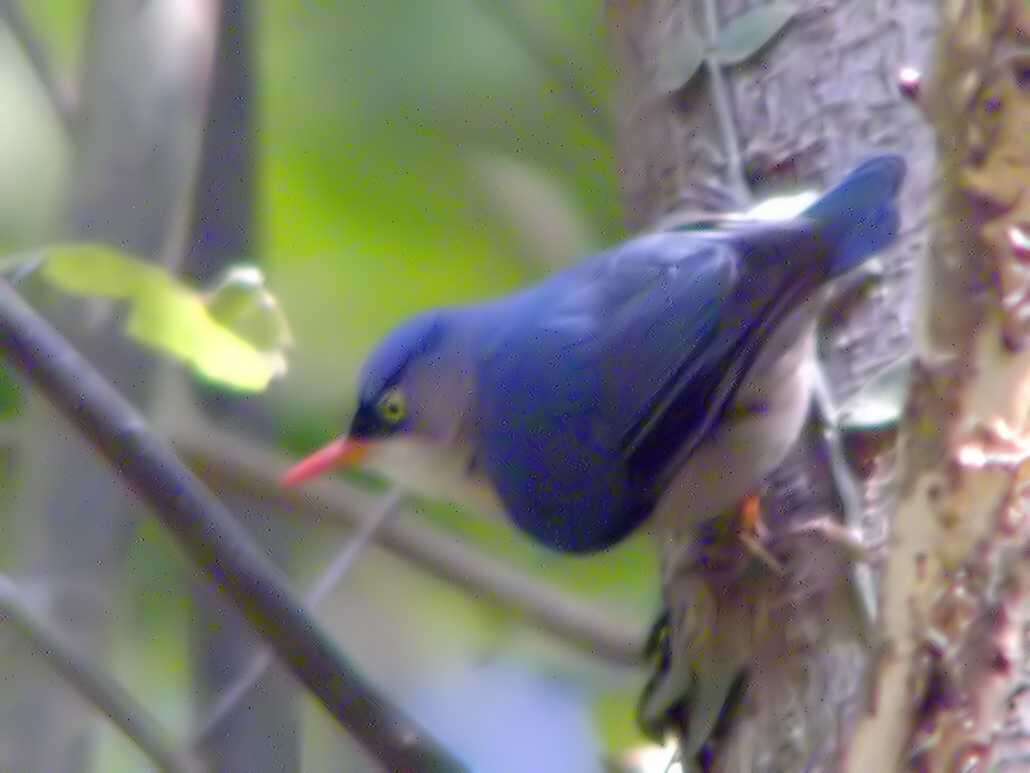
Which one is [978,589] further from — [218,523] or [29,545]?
[29,545]

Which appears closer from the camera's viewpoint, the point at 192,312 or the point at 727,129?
the point at 192,312

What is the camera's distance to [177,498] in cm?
79

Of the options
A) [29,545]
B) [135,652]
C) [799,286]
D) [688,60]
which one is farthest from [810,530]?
[135,652]

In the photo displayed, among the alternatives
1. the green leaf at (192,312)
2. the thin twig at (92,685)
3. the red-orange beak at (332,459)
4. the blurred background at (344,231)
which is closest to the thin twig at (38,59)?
the blurred background at (344,231)

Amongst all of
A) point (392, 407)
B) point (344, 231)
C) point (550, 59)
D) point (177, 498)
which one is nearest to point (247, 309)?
point (177, 498)

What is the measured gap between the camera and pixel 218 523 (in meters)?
0.80

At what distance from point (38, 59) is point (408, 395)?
44 cm

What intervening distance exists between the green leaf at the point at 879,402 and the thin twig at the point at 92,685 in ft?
1.81

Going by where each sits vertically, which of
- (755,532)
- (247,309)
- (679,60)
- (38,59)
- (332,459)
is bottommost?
(755,532)

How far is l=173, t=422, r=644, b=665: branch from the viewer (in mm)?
1264

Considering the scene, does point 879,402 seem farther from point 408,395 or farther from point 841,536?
point 408,395

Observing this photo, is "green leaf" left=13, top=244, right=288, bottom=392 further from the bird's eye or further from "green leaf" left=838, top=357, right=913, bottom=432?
"green leaf" left=838, top=357, right=913, bottom=432

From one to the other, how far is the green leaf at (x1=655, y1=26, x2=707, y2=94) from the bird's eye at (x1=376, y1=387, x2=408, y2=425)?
0.37 m

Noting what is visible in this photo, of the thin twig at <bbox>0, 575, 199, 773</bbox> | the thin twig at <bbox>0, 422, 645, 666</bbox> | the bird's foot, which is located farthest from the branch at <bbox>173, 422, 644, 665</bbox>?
the thin twig at <bbox>0, 575, 199, 773</bbox>
